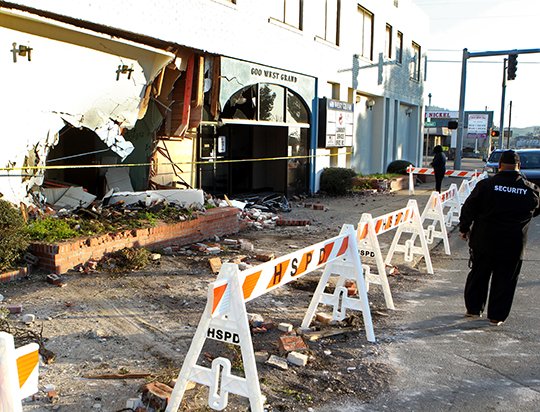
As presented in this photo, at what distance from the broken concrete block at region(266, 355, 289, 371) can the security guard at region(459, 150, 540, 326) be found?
266 centimetres

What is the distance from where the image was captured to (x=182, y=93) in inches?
489

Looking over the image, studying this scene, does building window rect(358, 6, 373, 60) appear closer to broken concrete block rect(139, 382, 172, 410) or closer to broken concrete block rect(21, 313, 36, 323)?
broken concrete block rect(21, 313, 36, 323)

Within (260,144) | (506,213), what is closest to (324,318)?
(506,213)

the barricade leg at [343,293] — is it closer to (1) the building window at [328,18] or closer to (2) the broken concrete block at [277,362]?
(2) the broken concrete block at [277,362]

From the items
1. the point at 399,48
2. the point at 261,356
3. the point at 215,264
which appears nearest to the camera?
the point at 261,356

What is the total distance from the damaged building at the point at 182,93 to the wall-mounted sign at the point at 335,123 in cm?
7

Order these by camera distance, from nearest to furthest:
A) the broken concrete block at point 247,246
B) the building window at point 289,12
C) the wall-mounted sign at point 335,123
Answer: the broken concrete block at point 247,246, the building window at point 289,12, the wall-mounted sign at point 335,123

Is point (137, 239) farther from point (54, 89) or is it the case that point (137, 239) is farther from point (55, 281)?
point (54, 89)

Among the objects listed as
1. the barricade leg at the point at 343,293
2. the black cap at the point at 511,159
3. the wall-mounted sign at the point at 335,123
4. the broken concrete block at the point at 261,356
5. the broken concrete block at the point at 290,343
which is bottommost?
the broken concrete block at the point at 261,356

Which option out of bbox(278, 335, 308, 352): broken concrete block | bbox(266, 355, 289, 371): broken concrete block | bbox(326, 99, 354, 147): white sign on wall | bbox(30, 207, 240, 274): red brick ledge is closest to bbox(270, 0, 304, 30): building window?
bbox(326, 99, 354, 147): white sign on wall

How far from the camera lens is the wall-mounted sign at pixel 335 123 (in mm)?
18797

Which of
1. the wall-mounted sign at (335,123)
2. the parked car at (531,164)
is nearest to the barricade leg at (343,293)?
the wall-mounted sign at (335,123)

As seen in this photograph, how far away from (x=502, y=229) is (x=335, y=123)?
13.9 metres

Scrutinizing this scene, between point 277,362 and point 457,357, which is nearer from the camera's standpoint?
point 277,362
